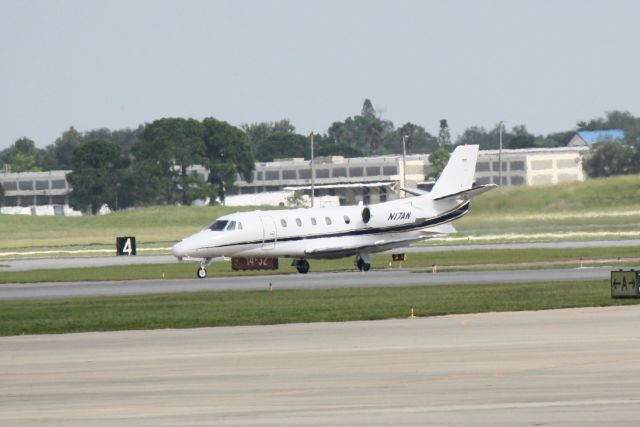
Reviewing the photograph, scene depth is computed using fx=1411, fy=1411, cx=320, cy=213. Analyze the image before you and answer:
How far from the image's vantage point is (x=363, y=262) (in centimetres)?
6103

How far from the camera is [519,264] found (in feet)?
195

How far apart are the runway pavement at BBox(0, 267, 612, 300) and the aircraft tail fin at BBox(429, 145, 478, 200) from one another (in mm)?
7436

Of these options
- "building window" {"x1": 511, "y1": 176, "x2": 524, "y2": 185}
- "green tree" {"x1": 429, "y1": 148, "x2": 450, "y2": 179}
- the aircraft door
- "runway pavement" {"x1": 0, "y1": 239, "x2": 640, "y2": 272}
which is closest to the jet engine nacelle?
the aircraft door

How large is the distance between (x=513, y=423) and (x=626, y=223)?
242ft

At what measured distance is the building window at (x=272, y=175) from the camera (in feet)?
595

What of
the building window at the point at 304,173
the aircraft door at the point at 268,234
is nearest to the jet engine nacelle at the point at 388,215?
the aircraft door at the point at 268,234

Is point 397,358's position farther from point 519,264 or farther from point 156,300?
point 519,264

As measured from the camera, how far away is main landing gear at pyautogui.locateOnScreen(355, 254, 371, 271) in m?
60.9

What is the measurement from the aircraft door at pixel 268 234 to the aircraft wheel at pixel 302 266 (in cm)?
208

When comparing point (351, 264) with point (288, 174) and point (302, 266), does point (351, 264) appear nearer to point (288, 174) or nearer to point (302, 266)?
point (302, 266)

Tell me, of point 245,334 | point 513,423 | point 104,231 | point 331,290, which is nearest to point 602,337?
point 245,334

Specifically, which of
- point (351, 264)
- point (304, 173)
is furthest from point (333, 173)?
point (351, 264)

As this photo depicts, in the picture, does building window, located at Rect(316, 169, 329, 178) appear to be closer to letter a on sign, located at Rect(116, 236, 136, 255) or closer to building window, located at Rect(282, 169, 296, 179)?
building window, located at Rect(282, 169, 296, 179)

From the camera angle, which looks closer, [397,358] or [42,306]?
[397,358]
